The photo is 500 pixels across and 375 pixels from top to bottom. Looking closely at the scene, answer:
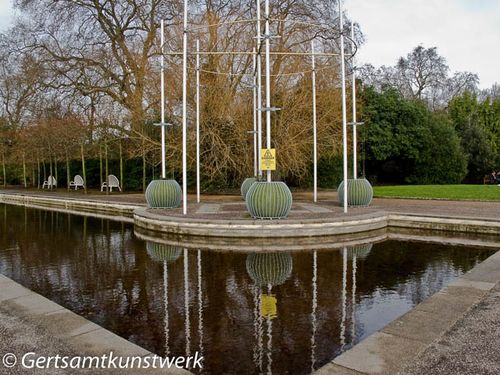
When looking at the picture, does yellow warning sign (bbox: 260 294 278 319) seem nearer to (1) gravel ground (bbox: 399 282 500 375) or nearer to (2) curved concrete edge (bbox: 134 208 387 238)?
(1) gravel ground (bbox: 399 282 500 375)

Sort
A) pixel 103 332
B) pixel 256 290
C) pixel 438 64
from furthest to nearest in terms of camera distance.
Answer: pixel 438 64 < pixel 256 290 < pixel 103 332

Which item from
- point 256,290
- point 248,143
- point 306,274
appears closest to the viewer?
point 256,290

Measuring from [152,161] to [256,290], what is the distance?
664 inches

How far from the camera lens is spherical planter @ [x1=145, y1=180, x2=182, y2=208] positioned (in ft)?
42.5

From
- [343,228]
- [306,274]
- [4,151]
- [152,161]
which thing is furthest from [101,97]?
[306,274]

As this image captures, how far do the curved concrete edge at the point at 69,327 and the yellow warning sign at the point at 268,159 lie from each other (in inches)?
243

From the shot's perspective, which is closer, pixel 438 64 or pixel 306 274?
pixel 306 274

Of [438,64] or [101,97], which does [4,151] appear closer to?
[101,97]

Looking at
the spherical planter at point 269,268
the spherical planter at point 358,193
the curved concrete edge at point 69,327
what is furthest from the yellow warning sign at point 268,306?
the spherical planter at point 358,193

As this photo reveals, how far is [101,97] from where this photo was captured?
2188cm

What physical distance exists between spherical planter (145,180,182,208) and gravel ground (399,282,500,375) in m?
9.92

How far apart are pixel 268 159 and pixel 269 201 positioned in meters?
0.99

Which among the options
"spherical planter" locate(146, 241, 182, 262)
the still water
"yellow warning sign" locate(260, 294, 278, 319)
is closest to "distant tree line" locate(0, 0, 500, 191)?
"spherical planter" locate(146, 241, 182, 262)

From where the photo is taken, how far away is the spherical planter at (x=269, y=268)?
6.33 m
